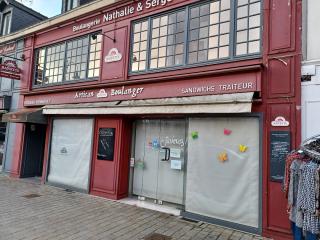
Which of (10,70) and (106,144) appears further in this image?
(10,70)

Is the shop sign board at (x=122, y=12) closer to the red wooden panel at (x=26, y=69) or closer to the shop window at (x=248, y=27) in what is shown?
the shop window at (x=248, y=27)

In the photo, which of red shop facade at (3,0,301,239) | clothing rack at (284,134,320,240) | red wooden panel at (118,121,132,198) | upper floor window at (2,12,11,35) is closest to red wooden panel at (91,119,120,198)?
red shop facade at (3,0,301,239)

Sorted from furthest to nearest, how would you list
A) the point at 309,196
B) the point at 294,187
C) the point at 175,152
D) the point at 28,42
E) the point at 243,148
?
the point at 28,42
the point at 175,152
the point at 243,148
the point at 294,187
the point at 309,196

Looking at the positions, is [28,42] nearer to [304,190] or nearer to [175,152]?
[175,152]

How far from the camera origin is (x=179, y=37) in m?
7.98

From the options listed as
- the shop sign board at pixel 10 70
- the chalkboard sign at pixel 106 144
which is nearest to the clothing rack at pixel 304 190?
the chalkboard sign at pixel 106 144

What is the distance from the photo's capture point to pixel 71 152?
999 cm

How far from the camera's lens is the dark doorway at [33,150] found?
38.7 ft

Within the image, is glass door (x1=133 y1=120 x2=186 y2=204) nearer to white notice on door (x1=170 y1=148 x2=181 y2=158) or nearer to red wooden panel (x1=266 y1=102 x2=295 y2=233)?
white notice on door (x1=170 y1=148 x2=181 y2=158)

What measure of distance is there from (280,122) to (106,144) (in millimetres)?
5151

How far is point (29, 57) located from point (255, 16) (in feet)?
30.9

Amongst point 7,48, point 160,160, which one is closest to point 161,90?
point 160,160

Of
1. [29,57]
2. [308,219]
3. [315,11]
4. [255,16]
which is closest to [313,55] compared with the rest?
[315,11]

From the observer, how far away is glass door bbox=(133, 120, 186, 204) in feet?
25.7
